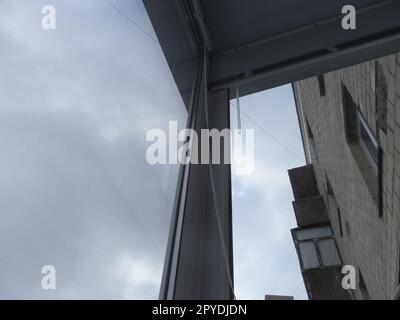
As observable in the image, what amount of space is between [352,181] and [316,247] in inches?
87.5

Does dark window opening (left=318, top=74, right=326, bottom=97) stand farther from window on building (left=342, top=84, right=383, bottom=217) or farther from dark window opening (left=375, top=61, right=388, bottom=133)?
dark window opening (left=375, top=61, right=388, bottom=133)

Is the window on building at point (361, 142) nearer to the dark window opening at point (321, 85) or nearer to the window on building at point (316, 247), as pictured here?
the dark window opening at point (321, 85)

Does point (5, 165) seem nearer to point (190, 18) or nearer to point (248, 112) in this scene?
point (190, 18)

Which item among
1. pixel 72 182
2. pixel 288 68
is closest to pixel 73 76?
pixel 72 182

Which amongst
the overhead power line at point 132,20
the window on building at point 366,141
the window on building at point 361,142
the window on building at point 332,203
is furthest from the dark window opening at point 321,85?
the overhead power line at point 132,20

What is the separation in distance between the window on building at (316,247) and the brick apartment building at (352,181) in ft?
0.05

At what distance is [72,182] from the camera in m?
0.50

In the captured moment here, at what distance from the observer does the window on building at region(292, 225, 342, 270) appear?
477cm

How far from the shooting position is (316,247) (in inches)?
201

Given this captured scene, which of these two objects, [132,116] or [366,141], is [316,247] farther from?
[132,116]

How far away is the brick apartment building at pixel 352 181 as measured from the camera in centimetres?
204

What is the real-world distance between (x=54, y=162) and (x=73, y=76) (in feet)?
0.57

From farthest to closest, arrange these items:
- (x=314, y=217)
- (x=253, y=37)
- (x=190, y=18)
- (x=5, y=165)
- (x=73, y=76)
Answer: (x=314, y=217) < (x=253, y=37) < (x=190, y=18) < (x=73, y=76) < (x=5, y=165)
